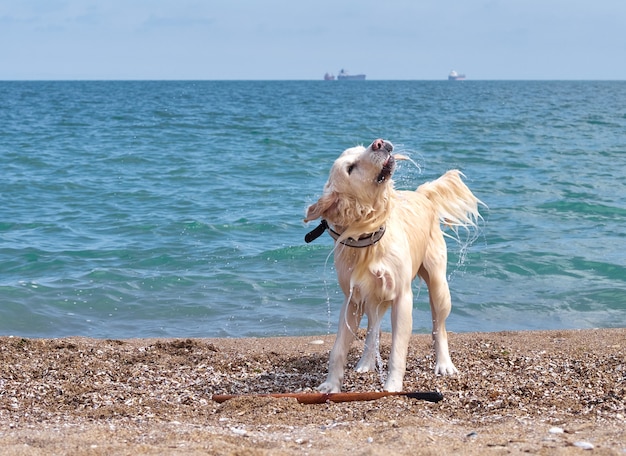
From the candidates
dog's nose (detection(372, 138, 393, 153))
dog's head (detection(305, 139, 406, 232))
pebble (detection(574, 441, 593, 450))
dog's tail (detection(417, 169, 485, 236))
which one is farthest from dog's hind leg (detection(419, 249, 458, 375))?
pebble (detection(574, 441, 593, 450))

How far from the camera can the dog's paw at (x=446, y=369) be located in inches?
257

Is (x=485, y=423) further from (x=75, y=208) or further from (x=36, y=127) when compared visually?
(x=36, y=127)

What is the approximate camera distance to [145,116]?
3909cm

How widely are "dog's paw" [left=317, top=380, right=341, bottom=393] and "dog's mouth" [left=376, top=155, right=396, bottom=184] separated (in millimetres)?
1560

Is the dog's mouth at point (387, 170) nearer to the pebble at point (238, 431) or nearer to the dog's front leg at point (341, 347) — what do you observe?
the dog's front leg at point (341, 347)

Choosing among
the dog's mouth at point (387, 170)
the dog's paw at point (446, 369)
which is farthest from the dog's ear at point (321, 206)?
the dog's paw at point (446, 369)

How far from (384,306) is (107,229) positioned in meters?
8.98

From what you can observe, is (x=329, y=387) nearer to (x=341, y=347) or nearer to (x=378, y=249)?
(x=341, y=347)

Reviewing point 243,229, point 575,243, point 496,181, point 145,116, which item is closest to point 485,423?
point 575,243

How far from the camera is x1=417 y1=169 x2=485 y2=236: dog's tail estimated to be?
23.0ft

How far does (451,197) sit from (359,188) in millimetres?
1829

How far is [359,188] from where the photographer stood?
215 inches

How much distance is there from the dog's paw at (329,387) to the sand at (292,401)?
307 millimetres

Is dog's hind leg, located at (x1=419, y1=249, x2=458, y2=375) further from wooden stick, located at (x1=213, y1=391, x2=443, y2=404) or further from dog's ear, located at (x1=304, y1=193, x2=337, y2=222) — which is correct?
dog's ear, located at (x1=304, y1=193, x2=337, y2=222)
